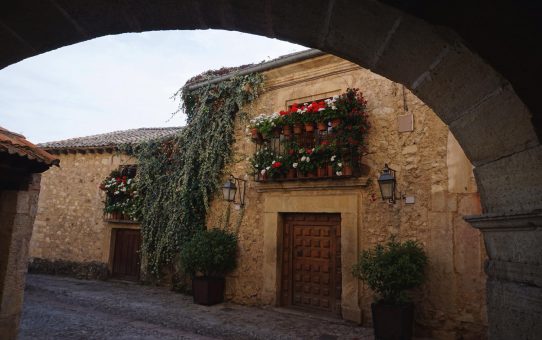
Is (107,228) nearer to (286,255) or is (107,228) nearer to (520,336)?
(286,255)

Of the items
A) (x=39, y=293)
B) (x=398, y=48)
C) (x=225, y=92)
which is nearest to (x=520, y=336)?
(x=398, y=48)

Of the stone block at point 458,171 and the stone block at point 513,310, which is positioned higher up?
the stone block at point 458,171

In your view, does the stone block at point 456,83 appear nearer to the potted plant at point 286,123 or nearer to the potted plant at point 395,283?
the potted plant at point 395,283

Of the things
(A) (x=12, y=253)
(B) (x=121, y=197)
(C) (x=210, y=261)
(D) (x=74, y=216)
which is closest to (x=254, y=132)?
(C) (x=210, y=261)

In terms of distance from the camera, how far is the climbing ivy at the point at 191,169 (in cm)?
810

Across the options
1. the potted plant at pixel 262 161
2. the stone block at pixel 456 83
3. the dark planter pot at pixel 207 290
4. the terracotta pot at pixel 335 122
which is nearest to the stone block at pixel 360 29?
the stone block at pixel 456 83

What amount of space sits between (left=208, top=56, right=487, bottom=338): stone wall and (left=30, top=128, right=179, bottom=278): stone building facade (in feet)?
14.5

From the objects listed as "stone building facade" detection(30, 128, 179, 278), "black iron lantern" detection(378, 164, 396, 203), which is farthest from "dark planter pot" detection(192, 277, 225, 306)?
"black iron lantern" detection(378, 164, 396, 203)

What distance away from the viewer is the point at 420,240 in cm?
549

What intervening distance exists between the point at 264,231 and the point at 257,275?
90cm

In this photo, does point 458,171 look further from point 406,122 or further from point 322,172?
point 322,172

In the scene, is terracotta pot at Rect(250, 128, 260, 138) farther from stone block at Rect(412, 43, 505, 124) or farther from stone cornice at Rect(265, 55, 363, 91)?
stone block at Rect(412, 43, 505, 124)

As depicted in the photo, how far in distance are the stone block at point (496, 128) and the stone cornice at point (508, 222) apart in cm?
25

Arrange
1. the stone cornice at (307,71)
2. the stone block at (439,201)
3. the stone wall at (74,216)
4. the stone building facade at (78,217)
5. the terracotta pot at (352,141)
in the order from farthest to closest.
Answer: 1. the stone wall at (74,216)
2. the stone building facade at (78,217)
3. the stone cornice at (307,71)
4. the terracotta pot at (352,141)
5. the stone block at (439,201)
